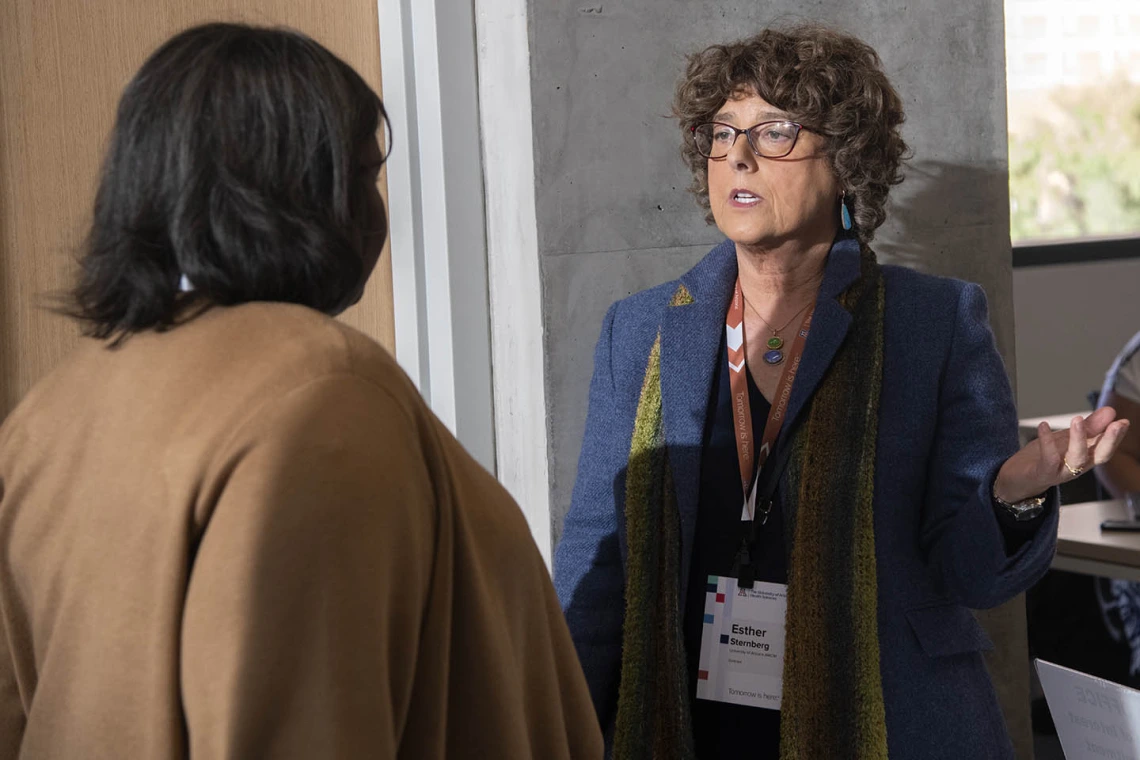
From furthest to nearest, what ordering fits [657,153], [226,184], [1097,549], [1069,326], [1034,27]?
1. [1034,27]
2. [1069,326]
3. [1097,549]
4. [657,153]
5. [226,184]

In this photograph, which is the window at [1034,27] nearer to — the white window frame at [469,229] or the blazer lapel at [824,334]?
the white window frame at [469,229]

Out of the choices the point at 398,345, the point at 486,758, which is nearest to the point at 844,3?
the point at 398,345

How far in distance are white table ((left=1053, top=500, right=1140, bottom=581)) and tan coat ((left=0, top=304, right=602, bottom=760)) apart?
258 cm

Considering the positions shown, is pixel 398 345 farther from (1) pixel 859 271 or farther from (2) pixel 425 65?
(1) pixel 859 271

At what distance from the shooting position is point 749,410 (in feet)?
Answer: 5.97

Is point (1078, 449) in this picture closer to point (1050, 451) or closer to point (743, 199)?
point (1050, 451)

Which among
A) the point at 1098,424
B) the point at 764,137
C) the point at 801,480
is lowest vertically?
the point at 801,480

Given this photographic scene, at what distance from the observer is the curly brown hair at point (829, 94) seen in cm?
182

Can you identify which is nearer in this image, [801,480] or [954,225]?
[801,480]

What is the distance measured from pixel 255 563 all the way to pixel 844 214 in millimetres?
1280

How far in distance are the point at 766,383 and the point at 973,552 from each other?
404mm

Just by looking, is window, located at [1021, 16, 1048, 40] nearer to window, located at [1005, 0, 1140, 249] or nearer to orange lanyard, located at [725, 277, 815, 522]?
window, located at [1005, 0, 1140, 249]

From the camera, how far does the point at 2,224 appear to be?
84.9 inches

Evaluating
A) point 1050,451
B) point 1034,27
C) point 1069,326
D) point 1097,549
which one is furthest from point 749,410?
point 1034,27
